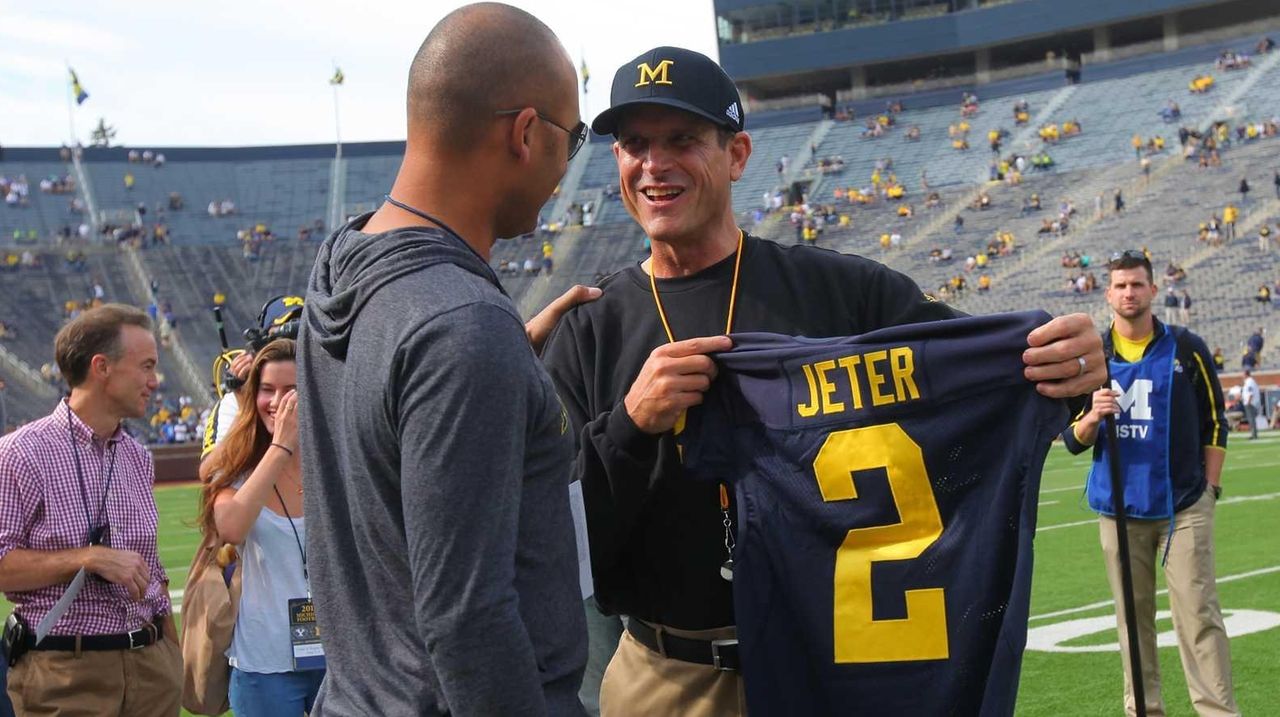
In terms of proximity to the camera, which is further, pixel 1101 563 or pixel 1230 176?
pixel 1230 176

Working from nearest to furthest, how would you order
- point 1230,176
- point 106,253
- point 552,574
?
1. point 552,574
2. point 1230,176
3. point 106,253

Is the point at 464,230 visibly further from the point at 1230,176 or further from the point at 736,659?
the point at 1230,176

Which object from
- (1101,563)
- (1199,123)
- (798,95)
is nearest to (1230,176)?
(1199,123)

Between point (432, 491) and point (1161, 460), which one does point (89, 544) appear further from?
point (1161, 460)


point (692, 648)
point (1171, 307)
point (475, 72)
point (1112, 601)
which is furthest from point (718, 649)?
point (1171, 307)

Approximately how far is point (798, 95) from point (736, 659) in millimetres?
66076

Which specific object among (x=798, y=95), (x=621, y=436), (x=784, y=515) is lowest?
(x=784, y=515)

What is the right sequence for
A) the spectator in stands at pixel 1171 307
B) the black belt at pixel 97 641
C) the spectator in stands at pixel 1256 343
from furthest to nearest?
the spectator in stands at pixel 1171 307 → the spectator in stands at pixel 1256 343 → the black belt at pixel 97 641

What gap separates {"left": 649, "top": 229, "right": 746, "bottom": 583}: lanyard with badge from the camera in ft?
10.7

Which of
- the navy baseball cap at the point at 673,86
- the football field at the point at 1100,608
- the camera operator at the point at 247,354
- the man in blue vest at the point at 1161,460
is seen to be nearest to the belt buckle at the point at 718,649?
the navy baseball cap at the point at 673,86

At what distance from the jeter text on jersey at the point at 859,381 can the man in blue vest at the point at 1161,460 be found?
395 cm

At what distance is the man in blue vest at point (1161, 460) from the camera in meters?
6.71

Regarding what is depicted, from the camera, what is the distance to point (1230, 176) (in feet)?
139

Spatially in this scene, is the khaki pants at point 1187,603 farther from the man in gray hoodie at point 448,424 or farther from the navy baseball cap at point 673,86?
the man in gray hoodie at point 448,424
